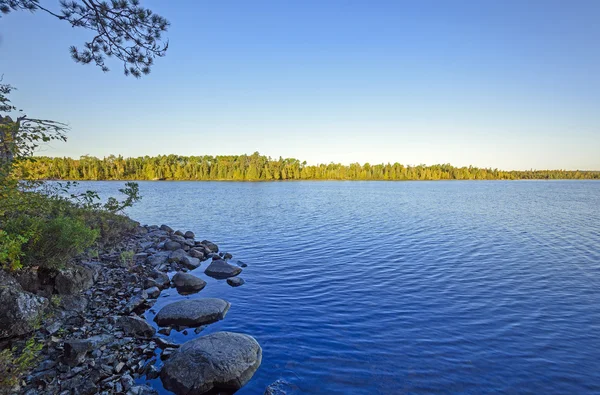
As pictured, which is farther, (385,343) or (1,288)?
(385,343)

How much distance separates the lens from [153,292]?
448 inches

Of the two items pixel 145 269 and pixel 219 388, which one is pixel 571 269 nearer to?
pixel 219 388

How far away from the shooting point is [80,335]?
7.45 metres

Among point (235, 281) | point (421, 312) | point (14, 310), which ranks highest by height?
point (14, 310)

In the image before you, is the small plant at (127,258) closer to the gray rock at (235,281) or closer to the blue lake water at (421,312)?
the blue lake water at (421,312)

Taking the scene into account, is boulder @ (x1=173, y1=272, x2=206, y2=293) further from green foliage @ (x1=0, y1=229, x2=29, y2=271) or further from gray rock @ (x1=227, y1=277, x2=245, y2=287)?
green foliage @ (x1=0, y1=229, x2=29, y2=271)

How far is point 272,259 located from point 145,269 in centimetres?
623

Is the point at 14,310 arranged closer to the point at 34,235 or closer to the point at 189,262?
the point at 34,235

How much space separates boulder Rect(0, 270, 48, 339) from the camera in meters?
6.70

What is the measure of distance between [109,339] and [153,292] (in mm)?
3984

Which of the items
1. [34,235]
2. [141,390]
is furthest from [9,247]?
[141,390]

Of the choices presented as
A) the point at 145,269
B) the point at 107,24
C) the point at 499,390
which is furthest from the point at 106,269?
the point at 499,390

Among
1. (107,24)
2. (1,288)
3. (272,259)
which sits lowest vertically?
(272,259)

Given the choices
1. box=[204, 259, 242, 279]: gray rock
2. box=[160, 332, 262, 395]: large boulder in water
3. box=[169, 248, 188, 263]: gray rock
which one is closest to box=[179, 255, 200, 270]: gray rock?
box=[169, 248, 188, 263]: gray rock
